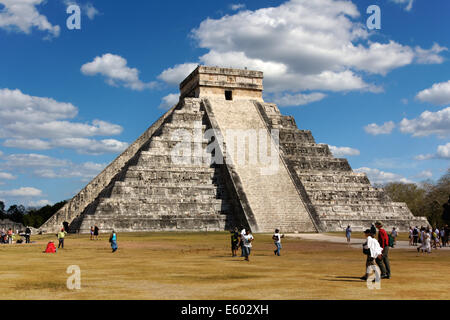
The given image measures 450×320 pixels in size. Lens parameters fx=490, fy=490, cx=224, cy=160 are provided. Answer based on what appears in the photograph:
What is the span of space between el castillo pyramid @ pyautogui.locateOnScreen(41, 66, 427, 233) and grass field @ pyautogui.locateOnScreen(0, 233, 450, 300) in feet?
36.1

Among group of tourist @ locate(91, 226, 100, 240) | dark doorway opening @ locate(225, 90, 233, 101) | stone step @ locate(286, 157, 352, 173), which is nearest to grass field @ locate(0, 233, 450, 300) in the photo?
group of tourist @ locate(91, 226, 100, 240)

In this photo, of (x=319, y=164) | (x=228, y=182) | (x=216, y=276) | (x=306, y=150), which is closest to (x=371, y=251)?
(x=216, y=276)

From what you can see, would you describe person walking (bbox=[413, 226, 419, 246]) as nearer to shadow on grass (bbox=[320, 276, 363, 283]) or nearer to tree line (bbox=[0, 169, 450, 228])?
shadow on grass (bbox=[320, 276, 363, 283])

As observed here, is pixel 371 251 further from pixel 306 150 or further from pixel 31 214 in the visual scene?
pixel 31 214

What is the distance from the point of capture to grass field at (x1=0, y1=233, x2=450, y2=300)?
873 centimetres

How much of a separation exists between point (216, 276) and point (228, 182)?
20.8m

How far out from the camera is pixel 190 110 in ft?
124

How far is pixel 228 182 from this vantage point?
32.1 m

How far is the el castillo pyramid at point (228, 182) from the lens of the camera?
2992cm
